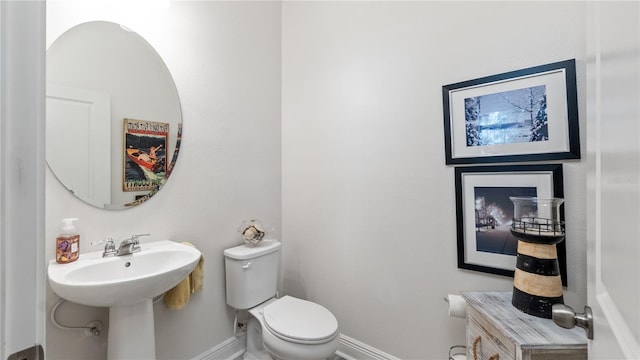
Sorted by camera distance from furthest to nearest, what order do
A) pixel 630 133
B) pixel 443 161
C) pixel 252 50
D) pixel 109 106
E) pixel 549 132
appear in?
pixel 252 50 < pixel 443 161 < pixel 109 106 < pixel 549 132 < pixel 630 133

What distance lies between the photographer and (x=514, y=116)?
121 cm

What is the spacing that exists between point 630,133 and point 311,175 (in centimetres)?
161

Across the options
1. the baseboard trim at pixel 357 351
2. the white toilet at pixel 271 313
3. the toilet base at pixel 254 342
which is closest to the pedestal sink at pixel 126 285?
the white toilet at pixel 271 313

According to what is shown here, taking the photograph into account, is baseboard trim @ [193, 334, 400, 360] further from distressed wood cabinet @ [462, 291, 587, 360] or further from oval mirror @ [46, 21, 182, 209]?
oval mirror @ [46, 21, 182, 209]

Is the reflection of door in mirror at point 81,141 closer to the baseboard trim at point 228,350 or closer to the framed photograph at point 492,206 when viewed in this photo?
the baseboard trim at point 228,350

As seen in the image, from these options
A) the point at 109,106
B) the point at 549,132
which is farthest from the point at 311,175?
the point at 549,132

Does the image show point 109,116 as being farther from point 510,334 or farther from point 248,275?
point 510,334

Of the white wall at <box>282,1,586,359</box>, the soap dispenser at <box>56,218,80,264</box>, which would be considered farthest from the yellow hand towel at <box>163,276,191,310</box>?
the white wall at <box>282,1,586,359</box>

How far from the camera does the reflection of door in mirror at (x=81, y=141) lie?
109cm

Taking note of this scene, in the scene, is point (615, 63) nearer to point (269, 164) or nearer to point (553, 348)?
point (553, 348)

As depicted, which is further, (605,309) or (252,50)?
(252,50)

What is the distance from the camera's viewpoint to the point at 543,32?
1.15 metres

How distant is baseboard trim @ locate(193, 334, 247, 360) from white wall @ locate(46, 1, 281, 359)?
33 mm

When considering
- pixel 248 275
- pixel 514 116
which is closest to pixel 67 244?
pixel 248 275
